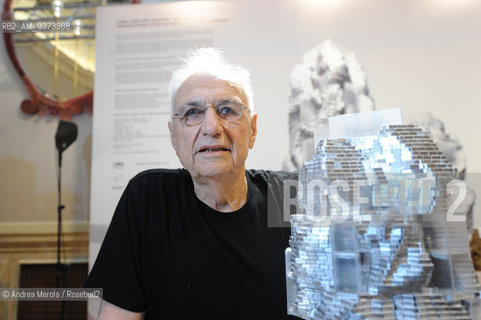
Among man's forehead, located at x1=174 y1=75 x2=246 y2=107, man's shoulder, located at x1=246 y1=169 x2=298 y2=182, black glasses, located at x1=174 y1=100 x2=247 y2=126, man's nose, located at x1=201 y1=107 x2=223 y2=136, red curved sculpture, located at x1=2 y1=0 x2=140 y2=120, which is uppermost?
red curved sculpture, located at x1=2 y1=0 x2=140 y2=120

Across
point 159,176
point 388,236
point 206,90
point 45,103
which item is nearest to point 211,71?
point 206,90

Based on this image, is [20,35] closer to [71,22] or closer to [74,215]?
[71,22]

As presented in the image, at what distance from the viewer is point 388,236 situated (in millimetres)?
500

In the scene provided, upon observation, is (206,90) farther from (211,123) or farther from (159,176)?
(159,176)

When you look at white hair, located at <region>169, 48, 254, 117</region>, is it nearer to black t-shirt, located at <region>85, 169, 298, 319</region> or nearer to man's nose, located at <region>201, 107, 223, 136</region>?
man's nose, located at <region>201, 107, 223, 136</region>

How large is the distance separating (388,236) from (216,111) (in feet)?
1.88

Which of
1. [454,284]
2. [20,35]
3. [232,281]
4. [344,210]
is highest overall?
[20,35]

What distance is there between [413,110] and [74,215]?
242 centimetres

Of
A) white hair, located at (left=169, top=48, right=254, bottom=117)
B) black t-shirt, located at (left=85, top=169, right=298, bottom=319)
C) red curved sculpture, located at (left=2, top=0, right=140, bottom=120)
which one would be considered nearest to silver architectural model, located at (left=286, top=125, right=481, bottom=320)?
black t-shirt, located at (left=85, top=169, right=298, bottom=319)

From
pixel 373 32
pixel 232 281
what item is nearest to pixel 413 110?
pixel 373 32

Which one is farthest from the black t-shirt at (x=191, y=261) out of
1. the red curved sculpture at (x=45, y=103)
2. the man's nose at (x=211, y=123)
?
the red curved sculpture at (x=45, y=103)

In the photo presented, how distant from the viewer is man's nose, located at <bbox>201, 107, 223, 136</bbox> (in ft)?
2.99

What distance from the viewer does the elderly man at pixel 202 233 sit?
37.0 inches

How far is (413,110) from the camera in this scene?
204 cm
